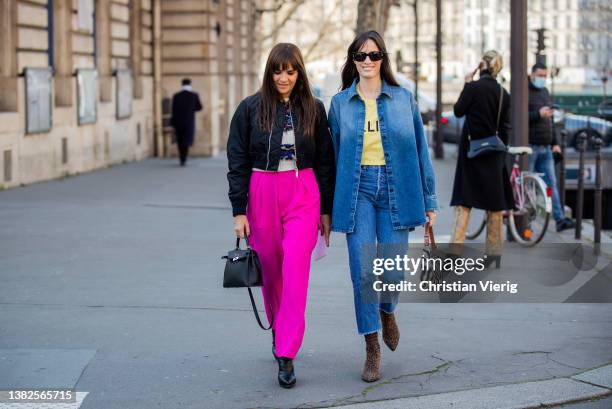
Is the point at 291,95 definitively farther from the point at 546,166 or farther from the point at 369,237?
the point at 546,166

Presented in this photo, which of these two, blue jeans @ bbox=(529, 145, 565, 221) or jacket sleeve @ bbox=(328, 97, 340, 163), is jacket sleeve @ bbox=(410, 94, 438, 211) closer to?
jacket sleeve @ bbox=(328, 97, 340, 163)

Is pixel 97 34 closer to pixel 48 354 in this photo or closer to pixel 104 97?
pixel 104 97

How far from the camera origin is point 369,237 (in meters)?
6.38

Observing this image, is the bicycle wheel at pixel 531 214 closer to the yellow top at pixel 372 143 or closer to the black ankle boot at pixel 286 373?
the yellow top at pixel 372 143

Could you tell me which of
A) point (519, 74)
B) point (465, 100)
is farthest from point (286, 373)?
point (519, 74)

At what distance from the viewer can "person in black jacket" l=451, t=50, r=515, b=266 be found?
1048 cm

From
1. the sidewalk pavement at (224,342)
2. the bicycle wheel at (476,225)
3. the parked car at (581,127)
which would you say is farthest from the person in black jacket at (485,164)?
the parked car at (581,127)

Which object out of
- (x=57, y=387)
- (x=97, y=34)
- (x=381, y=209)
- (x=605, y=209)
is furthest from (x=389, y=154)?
(x=97, y=34)

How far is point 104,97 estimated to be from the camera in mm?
24844

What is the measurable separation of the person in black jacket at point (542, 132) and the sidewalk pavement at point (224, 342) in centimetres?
282

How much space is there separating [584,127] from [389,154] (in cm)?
3066

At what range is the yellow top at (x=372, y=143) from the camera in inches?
250

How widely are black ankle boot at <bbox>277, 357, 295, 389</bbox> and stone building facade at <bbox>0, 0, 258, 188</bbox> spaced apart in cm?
1239

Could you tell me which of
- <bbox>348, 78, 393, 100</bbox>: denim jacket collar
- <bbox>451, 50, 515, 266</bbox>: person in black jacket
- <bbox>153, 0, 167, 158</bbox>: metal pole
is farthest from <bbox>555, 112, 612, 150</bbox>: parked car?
<bbox>348, 78, 393, 100</bbox>: denim jacket collar
